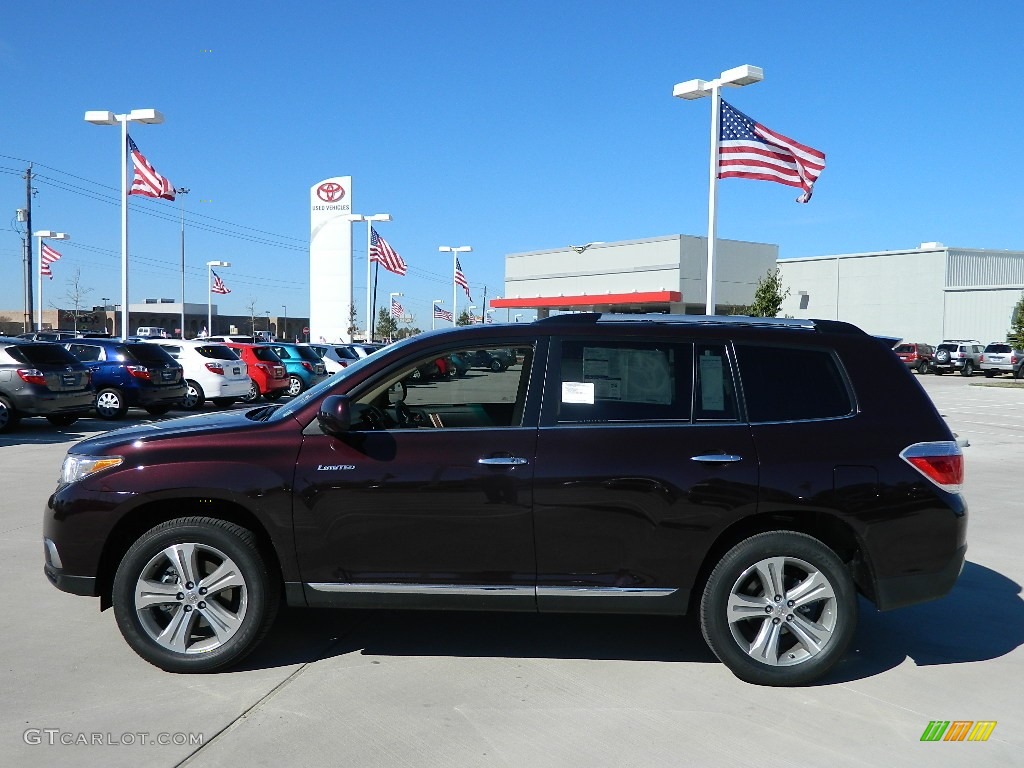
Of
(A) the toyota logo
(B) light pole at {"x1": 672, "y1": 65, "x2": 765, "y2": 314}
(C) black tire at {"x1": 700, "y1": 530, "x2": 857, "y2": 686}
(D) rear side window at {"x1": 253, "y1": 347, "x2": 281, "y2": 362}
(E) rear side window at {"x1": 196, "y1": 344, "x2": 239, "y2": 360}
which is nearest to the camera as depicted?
(C) black tire at {"x1": 700, "y1": 530, "x2": 857, "y2": 686}

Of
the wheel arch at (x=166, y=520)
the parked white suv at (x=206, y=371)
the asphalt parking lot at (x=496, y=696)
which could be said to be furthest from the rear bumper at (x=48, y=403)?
the wheel arch at (x=166, y=520)

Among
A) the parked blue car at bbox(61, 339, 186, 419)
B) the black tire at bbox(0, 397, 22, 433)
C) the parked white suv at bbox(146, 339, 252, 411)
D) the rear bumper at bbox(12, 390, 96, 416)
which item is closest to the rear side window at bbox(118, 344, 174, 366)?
the parked blue car at bbox(61, 339, 186, 419)

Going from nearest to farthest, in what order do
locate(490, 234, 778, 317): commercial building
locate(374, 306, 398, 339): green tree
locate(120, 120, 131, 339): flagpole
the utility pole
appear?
1. locate(120, 120, 131, 339): flagpole
2. the utility pole
3. locate(490, 234, 778, 317): commercial building
4. locate(374, 306, 398, 339): green tree

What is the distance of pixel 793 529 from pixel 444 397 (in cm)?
212

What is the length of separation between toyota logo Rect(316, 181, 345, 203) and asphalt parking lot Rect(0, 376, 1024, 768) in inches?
2087

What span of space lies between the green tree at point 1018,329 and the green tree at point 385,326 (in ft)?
140

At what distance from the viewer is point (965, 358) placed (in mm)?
47406

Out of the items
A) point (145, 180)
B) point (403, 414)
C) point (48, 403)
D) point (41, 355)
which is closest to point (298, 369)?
point (145, 180)

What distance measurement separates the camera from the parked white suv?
783 inches

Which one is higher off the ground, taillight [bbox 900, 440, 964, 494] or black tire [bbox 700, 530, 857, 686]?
taillight [bbox 900, 440, 964, 494]

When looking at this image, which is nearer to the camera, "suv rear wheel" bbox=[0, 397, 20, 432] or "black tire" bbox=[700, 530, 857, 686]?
"black tire" bbox=[700, 530, 857, 686]

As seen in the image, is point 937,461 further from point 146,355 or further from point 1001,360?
point 1001,360

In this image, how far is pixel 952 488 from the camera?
4.54m

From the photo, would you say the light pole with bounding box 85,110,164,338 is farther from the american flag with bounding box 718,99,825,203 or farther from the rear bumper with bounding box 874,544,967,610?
the rear bumper with bounding box 874,544,967,610
